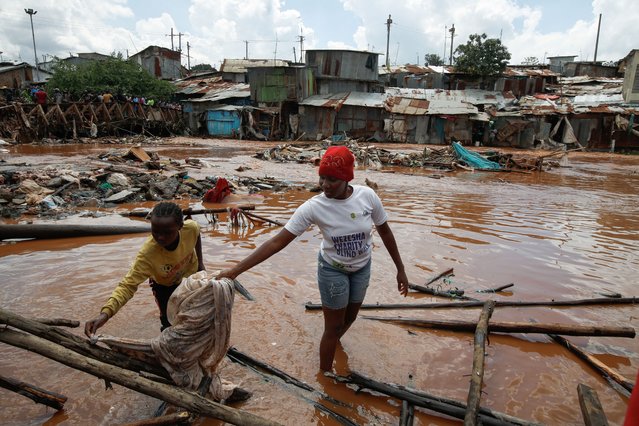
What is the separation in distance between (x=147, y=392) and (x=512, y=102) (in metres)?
34.1

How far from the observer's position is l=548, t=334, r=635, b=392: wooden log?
2.91 metres

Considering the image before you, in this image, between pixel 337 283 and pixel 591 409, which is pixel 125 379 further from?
pixel 591 409

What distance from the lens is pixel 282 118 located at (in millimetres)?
32188

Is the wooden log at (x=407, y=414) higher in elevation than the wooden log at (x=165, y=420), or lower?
lower

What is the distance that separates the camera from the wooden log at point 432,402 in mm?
2350

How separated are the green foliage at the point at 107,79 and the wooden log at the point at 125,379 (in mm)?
31287

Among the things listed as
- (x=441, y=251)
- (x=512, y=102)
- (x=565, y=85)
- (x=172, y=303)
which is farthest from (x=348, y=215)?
(x=565, y=85)

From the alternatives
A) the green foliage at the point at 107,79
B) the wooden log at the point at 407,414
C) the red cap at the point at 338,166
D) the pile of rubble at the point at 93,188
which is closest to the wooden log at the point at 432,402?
the wooden log at the point at 407,414

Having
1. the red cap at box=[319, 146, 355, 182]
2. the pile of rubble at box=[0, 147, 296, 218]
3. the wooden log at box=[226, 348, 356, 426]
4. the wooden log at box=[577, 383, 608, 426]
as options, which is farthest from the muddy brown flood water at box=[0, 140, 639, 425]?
the red cap at box=[319, 146, 355, 182]

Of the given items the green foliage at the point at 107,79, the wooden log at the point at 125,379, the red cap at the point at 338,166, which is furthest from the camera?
the green foliage at the point at 107,79

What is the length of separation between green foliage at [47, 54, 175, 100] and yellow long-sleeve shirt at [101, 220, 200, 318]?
30337 mm

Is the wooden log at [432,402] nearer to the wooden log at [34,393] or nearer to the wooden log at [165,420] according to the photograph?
the wooden log at [165,420]

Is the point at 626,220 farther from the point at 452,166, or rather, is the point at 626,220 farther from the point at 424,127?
the point at 424,127

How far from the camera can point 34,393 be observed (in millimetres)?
2369
